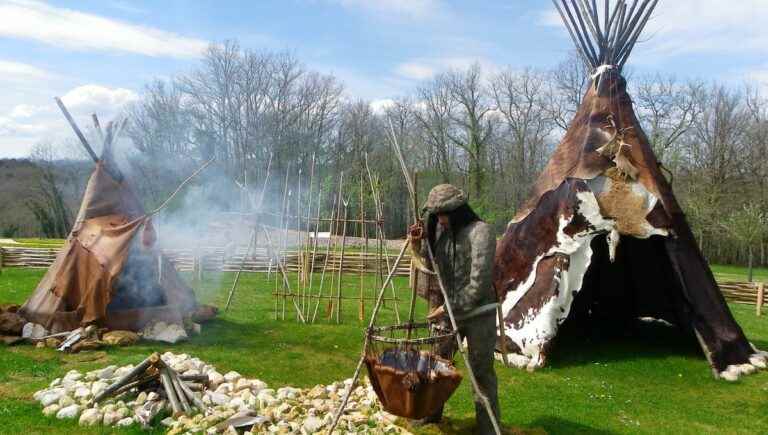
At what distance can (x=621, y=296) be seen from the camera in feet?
30.3

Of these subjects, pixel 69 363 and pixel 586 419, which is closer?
pixel 586 419

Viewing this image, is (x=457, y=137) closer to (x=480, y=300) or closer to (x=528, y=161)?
(x=528, y=161)

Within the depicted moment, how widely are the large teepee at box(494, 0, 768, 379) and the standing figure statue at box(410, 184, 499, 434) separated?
2.75 m

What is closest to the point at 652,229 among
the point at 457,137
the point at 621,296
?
the point at 621,296

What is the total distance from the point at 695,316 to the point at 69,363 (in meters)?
7.29

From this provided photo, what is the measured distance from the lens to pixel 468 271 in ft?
14.6

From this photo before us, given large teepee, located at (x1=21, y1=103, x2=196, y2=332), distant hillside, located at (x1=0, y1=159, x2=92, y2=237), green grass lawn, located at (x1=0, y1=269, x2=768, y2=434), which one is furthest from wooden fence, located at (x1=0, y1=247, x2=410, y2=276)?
distant hillside, located at (x1=0, y1=159, x2=92, y2=237)

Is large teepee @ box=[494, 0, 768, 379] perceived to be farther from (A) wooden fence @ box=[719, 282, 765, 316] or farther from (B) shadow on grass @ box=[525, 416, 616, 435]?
(A) wooden fence @ box=[719, 282, 765, 316]

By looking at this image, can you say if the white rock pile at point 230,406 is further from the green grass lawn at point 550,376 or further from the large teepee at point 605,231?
the large teepee at point 605,231

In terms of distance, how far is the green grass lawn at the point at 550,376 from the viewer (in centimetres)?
541

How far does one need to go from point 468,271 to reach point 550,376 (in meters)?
3.04

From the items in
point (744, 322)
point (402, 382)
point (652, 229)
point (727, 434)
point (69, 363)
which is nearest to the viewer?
point (402, 382)

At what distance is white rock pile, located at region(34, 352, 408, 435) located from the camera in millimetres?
4602

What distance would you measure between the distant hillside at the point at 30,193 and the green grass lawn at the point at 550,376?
26728 mm
